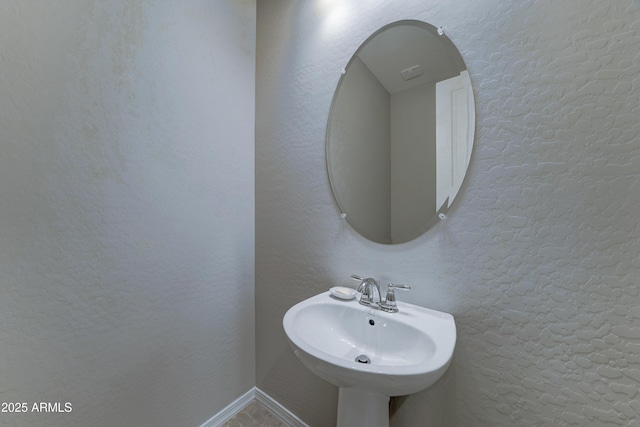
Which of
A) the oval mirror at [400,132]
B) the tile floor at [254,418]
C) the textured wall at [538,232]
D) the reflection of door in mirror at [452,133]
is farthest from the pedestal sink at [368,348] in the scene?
the tile floor at [254,418]

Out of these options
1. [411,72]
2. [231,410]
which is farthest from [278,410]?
[411,72]

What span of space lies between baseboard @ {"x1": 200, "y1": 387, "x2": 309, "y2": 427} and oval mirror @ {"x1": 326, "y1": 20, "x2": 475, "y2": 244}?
114 cm

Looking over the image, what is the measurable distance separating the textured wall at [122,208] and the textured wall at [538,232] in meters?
0.83

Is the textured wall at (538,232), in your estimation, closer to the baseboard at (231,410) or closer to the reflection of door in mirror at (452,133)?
the reflection of door in mirror at (452,133)

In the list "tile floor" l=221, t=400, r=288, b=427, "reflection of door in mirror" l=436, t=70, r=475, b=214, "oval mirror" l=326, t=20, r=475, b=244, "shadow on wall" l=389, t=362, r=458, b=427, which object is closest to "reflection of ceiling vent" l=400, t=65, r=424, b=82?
"oval mirror" l=326, t=20, r=475, b=244

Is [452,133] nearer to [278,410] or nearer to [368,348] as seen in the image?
[368,348]

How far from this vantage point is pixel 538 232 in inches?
27.1

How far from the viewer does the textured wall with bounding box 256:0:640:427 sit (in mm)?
595

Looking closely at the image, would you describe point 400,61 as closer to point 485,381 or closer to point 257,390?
point 485,381

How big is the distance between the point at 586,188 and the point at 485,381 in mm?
658

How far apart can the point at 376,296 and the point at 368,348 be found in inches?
7.6

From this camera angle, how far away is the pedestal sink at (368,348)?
58 centimetres

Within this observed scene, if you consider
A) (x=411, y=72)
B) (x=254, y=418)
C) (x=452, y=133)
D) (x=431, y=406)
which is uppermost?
(x=411, y=72)

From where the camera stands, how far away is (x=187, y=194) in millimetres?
1165
